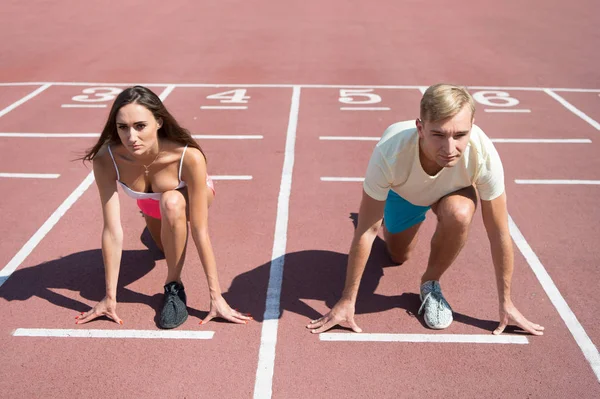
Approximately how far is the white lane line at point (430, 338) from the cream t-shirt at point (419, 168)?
971mm

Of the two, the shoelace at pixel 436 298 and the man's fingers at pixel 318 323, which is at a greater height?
the shoelace at pixel 436 298

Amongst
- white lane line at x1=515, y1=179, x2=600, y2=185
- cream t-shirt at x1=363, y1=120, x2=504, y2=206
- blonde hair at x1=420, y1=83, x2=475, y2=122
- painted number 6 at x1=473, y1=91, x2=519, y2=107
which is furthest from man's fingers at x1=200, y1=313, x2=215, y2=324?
painted number 6 at x1=473, y1=91, x2=519, y2=107

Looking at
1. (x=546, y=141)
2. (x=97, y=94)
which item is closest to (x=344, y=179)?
(x=546, y=141)

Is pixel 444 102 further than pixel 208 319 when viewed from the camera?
No

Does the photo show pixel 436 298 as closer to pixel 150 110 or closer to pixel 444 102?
pixel 444 102

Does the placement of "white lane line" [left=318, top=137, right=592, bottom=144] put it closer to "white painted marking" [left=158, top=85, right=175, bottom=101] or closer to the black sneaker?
"white painted marking" [left=158, top=85, right=175, bottom=101]

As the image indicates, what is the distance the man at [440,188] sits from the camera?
3273 millimetres

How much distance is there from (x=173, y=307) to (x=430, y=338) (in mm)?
1765

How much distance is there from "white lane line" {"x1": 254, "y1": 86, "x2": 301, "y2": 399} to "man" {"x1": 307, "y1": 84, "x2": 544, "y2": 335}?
32cm

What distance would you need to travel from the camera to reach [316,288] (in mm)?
4547

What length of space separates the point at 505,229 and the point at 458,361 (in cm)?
88

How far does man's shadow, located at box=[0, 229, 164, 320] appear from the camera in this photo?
14.5ft

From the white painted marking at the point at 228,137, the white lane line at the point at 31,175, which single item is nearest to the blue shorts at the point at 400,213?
the white painted marking at the point at 228,137

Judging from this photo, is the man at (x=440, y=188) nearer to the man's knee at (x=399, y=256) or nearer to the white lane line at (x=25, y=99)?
the man's knee at (x=399, y=256)
